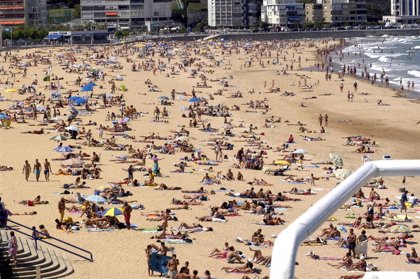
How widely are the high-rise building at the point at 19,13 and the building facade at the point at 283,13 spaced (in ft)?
139

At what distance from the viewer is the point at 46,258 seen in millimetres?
15633

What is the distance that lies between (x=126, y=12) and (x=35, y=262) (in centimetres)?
14054

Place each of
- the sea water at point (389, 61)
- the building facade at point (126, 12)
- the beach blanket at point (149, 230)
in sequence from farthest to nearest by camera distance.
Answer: the building facade at point (126, 12), the sea water at point (389, 61), the beach blanket at point (149, 230)

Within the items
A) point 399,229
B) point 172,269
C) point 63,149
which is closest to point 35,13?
point 63,149

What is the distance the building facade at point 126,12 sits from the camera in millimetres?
151750

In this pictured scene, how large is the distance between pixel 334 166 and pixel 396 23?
6094 inches

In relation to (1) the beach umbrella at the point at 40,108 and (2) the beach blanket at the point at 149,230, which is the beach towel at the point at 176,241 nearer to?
(2) the beach blanket at the point at 149,230

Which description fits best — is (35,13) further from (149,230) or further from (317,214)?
(317,214)

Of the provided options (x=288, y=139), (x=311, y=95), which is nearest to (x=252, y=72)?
(x=311, y=95)

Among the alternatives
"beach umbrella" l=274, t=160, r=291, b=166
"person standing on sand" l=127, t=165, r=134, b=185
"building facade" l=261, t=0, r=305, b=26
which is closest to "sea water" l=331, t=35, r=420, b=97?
"beach umbrella" l=274, t=160, r=291, b=166

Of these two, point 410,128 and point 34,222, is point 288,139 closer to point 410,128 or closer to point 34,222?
point 410,128

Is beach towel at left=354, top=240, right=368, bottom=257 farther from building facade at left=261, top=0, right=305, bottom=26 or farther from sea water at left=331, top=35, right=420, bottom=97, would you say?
building facade at left=261, top=0, right=305, bottom=26

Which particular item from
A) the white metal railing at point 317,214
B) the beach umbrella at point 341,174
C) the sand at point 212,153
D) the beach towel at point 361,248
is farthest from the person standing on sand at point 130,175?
the white metal railing at point 317,214

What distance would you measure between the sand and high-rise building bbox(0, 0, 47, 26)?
79945mm
